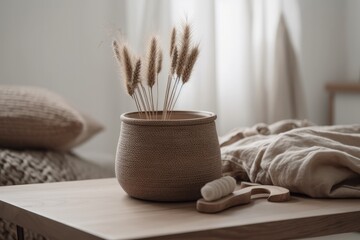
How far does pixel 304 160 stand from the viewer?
1105 millimetres

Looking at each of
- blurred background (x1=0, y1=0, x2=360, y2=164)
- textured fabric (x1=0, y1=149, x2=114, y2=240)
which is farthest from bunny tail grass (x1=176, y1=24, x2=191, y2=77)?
blurred background (x1=0, y1=0, x2=360, y2=164)

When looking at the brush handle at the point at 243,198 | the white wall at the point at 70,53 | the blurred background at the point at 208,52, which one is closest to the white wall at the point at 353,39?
the blurred background at the point at 208,52

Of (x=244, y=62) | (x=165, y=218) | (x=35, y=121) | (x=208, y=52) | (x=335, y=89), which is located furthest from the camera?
(x=335, y=89)

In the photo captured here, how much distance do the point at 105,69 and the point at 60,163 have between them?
669 millimetres

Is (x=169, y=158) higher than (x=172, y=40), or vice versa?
(x=172, y=40)

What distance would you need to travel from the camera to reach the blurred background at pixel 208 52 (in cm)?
229

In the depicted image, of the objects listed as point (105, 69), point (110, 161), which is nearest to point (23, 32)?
point (105, 69)

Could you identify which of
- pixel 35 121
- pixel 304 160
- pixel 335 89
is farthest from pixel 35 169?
pixel 335 89

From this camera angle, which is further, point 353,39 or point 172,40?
point 353,39

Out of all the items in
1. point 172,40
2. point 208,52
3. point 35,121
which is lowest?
point 35,121

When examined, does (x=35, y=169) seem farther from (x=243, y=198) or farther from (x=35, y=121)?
(x=243, y=198)

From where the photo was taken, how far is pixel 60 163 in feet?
5.89

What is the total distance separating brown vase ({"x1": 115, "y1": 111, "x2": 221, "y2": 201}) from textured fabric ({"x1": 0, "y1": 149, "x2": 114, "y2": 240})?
Answer: 1.75 ft

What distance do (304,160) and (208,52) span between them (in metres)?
1.40
